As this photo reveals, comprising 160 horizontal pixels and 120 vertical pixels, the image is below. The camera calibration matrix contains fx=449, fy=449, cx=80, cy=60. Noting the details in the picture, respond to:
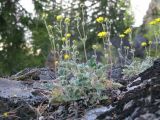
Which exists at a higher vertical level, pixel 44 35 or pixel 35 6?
pixel 35 6

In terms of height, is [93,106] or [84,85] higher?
[84,85]

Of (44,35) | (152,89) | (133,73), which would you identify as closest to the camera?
(152,89)

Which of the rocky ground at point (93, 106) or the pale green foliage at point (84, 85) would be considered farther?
the pale green foliage at point (84, 85)

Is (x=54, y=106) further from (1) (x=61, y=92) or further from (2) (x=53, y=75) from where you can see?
(2) (x=53, y=75)

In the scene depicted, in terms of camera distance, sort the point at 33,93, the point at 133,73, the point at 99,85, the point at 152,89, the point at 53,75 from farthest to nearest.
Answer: the point at 53,75
the point at 133,73
the point at 33,93
the point at 99,85
the point at 152,89

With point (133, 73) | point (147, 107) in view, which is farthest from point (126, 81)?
point (147, 107)

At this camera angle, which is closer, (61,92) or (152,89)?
(152,89)

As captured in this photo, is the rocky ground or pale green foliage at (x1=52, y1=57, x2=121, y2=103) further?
pale green foliage at (x1=52, y1=57, x2=121, y2=103)
